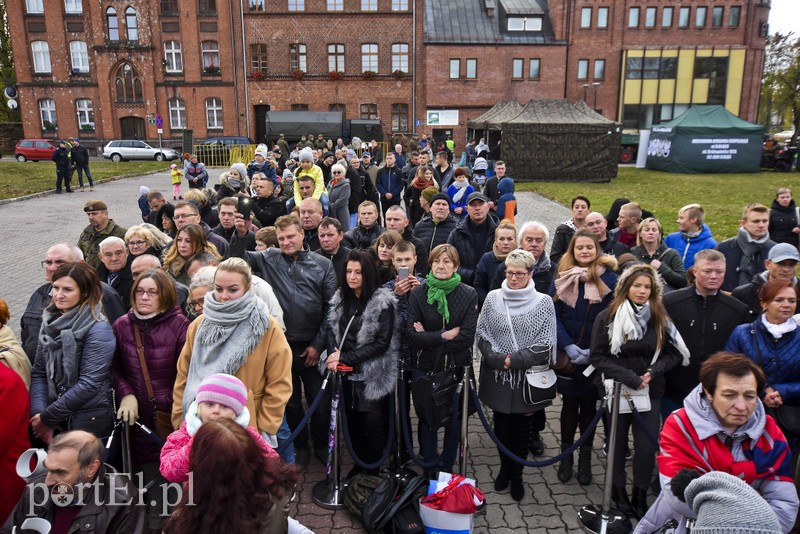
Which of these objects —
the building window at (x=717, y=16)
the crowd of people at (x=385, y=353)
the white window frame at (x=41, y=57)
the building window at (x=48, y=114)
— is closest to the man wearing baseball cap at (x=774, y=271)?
the crowd of people at (x=385, y=353)

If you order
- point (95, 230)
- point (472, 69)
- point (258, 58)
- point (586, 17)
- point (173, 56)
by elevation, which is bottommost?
point (95, 230)

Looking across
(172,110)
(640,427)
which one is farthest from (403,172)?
(172,110)

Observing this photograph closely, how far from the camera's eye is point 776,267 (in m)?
4.88

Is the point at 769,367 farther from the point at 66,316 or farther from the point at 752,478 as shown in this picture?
the point at 66,316

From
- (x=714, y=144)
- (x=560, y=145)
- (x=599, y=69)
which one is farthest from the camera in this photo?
(x=599, y=69)

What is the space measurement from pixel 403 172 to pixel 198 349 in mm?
10973

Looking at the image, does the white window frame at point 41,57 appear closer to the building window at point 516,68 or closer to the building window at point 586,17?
the building window at point 516,68

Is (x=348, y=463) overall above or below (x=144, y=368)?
below

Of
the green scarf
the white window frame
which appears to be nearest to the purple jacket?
the green scarf

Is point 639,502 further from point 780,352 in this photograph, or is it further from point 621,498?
point 780,352

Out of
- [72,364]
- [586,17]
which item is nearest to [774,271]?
[72,364]

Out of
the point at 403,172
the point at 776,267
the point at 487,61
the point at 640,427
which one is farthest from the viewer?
the point at 487,61

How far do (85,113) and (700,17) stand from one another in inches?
1756

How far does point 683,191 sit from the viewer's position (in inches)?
902
